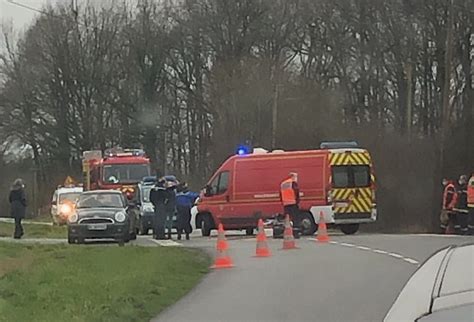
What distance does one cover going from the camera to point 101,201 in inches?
1163

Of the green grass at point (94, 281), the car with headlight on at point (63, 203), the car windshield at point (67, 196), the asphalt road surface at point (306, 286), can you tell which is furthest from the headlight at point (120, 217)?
the car windshield at point (67, 196)

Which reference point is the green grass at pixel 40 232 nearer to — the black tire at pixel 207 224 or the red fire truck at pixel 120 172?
the red fire truck at pixel 120 172

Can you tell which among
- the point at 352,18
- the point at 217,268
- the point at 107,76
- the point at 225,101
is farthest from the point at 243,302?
the point at 107,76

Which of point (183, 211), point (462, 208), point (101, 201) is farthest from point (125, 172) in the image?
point (462, 208)

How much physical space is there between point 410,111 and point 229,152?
1124 centimetres

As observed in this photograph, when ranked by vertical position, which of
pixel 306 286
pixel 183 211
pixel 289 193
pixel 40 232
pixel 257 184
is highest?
pixel 257 184

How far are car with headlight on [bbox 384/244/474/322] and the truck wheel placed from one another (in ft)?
96.0

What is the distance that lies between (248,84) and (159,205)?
90.5ft

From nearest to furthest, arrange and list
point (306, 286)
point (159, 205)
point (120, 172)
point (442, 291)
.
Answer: point (442, 291), point (306, 286), point (159, 205), point (120, 172)

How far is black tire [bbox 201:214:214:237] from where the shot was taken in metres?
33.4

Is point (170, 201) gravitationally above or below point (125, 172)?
below

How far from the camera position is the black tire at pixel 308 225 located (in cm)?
3038

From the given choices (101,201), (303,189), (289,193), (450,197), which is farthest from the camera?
(303,189)

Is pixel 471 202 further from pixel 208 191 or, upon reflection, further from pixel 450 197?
pixel 208 191
